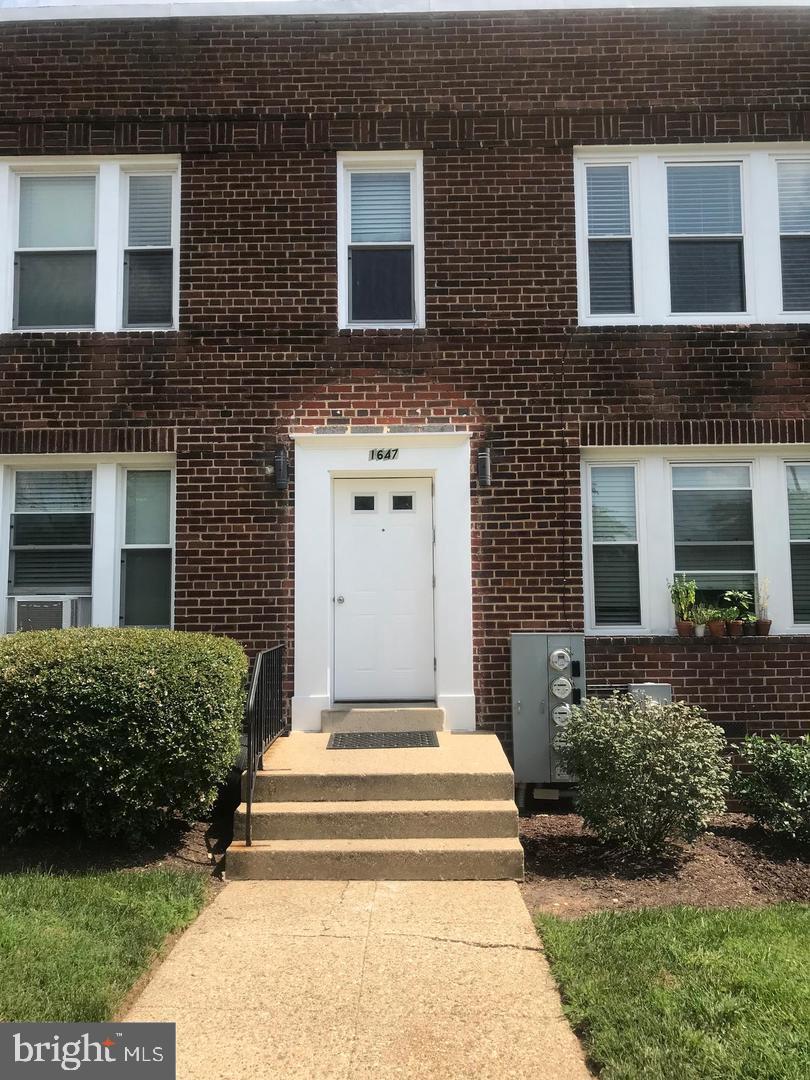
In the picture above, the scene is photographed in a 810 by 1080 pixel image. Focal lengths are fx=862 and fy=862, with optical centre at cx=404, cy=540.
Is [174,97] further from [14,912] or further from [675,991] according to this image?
[675,991]

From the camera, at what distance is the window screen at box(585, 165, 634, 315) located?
8.05 m

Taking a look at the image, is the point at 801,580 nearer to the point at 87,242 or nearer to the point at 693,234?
the point at 693,234

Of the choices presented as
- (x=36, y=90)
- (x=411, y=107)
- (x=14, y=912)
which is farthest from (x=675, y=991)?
(x=36, y=90)

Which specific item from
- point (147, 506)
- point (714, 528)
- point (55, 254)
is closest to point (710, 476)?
point (714, 528)

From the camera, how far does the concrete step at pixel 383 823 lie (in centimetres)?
586

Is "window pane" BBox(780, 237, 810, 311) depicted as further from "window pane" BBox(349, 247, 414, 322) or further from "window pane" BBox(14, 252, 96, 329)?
"window pane" BBox(14, 252, 96, 329)

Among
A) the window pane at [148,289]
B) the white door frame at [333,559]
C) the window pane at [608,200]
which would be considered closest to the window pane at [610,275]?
the window pane at [608,200]

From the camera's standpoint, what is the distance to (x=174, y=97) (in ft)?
26.3

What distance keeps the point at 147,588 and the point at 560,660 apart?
376 cm

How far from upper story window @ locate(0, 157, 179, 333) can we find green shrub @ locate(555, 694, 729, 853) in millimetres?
5302

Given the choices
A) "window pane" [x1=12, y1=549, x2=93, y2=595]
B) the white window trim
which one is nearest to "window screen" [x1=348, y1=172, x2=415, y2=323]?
the white window trim

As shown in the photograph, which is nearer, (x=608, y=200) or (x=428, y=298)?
(x=428, y=298)

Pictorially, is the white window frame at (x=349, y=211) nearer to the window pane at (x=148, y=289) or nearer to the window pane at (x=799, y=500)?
the window pane at (x=148, y=289)

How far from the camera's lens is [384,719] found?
24.4ft
